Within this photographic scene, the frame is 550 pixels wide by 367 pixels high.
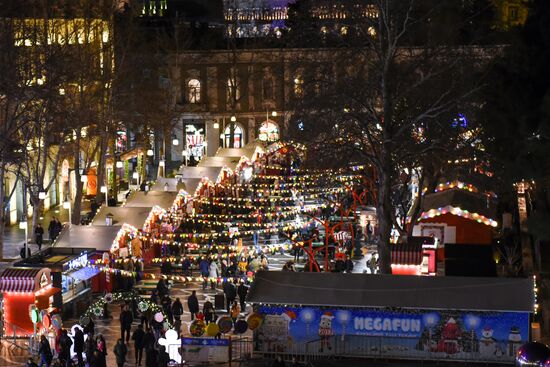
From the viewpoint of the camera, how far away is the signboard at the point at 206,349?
33.4 m

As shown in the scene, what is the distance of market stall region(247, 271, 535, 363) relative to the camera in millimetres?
33000

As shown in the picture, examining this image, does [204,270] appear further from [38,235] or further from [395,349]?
[395,349]

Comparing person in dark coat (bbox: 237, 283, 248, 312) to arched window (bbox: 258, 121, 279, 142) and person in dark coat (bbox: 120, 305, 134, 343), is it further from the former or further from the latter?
arched window (bbox: 258, 121, 279, 142)

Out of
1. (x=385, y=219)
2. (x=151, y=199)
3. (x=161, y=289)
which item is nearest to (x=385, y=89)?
(x=385, y=219)

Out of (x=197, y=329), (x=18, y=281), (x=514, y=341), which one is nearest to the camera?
(x=514, y=341)

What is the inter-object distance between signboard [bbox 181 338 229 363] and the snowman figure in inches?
253

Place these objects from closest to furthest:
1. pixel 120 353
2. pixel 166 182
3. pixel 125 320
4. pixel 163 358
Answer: pixel 163 358, pixel 120 353, pixel 125 320, pixel 166 182

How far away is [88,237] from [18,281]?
6.83 meters

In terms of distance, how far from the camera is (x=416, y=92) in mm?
41875

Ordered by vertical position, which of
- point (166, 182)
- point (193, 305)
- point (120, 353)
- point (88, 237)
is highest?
point (166, 182)

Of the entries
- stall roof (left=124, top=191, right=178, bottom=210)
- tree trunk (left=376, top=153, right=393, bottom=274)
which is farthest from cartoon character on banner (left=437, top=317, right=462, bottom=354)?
stall roof (left=124, top=191, right=178, bottom=210)

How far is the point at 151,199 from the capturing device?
5066 centimetres

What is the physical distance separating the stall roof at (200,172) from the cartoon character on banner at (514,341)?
2833 centimetres

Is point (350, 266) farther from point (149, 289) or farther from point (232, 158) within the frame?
point (232, 158)
